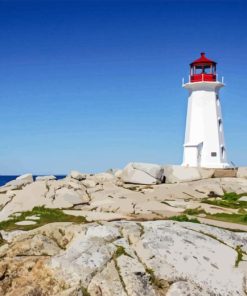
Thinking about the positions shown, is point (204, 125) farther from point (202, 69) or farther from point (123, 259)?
point (123, 259)

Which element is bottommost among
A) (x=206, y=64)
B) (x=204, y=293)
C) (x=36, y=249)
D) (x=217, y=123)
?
(x=204, y=293)

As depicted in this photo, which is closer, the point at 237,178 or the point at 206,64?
the point at 237,178

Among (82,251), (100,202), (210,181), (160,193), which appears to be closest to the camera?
(82,251)

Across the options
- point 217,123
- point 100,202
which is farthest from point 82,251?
point 217,123

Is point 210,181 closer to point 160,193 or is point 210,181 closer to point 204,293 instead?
point 160,193

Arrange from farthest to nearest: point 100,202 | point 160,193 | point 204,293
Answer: point 160,193, point 100,202, point 204,293

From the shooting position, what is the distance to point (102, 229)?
17734 mm

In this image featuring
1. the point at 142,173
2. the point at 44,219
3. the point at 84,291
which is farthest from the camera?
the point at 142,173

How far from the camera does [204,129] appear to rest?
171ft

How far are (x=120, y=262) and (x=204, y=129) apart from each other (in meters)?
38.2

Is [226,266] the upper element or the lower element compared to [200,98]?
lower

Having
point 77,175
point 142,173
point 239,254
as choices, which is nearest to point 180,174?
point 142,173

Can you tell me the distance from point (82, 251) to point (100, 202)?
18.7m

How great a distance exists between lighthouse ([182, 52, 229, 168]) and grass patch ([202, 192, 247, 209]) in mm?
11209
